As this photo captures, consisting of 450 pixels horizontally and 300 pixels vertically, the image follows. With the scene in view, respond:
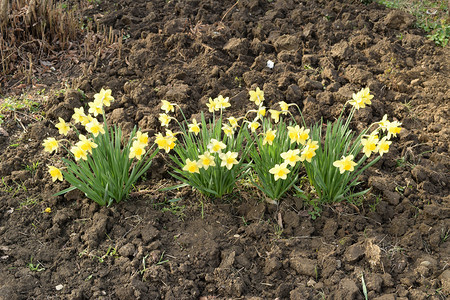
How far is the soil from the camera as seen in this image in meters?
2.74

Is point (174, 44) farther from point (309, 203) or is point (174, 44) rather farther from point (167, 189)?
point (309, 203)

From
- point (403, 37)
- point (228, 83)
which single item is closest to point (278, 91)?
point (228, 83)

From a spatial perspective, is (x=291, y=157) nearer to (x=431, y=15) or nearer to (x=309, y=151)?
(x=309, y=151)

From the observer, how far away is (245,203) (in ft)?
10.7

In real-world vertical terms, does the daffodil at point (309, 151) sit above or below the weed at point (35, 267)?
above

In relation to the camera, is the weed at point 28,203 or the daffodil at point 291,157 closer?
the daffodil at point 291,157

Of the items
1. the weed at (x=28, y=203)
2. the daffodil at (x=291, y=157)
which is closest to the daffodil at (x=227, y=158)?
the daffodil at (x=291, y=157)

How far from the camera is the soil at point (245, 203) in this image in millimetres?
2742

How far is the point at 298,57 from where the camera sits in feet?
15.0

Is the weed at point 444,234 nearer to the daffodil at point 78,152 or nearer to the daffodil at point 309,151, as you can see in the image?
the daffodil at point 309,151

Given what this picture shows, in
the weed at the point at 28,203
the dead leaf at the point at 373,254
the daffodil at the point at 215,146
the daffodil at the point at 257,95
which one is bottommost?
the dead leaf at the point at 373,254

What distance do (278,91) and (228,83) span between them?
0.46 meters

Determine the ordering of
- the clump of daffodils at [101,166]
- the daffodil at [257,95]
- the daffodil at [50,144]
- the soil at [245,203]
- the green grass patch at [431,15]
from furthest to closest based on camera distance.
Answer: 1. the green grass patch at [431,15]
2. the daffodil at [257,95]
3. the clump of daffodils at [101,166]
4. the daffodil at [50,144]
5. the soil at [245,203]

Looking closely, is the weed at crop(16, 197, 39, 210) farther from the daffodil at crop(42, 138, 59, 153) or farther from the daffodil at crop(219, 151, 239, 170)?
the daffodil at crop(219, 151, 239, 170)
